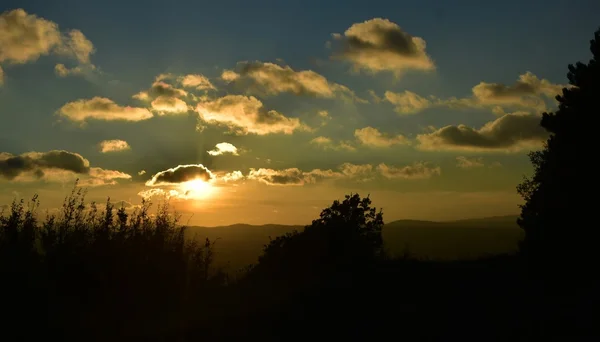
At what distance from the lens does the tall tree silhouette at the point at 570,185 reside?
2105cm

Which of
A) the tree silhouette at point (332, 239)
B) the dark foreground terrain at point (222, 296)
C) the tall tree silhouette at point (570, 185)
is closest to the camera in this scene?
the dark foreground terrain at point (222, 296)

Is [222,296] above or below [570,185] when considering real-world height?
below

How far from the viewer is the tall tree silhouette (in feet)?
69.1

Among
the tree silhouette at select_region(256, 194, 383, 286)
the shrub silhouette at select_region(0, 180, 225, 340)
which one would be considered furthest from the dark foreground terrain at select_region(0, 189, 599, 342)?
the tree silhouette at select_region(256, 194, 383, 286)

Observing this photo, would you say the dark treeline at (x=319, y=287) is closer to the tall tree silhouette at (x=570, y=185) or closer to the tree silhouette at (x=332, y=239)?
the tall tree silhouette at (x=570, y=185)

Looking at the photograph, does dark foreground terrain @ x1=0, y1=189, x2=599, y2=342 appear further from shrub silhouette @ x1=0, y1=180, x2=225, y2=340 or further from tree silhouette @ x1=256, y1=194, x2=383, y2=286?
tree silhouette @ x1=256, y1=194, x2=383, y2=286

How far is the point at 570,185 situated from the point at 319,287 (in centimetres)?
1280

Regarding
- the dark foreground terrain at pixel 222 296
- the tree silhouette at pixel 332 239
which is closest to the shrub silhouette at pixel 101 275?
→ the dark foreground terrain at pixel 222 296

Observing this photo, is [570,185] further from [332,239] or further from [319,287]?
[332,239]

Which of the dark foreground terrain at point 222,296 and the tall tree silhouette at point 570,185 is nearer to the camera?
the dark foreground terrain at point 222,296

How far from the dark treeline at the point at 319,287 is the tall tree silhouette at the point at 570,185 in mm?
51

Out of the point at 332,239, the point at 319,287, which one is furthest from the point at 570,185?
the point at 332,239

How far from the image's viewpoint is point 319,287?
1642 centimetres

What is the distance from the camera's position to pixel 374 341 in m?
11.8
